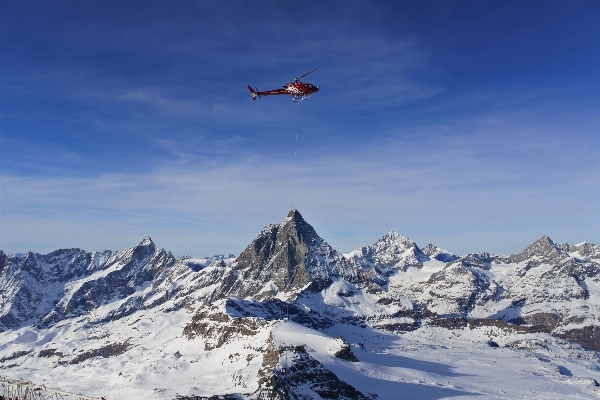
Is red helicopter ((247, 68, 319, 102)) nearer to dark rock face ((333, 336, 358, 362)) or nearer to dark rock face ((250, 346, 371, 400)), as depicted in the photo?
dark rock face ((250, 346, 371, 400))

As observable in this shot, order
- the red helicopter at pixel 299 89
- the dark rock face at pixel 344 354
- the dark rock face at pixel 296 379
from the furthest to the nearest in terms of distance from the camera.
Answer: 1. the dark rock face at pixel 344 354
2. the dark rock face at pixel 296 379
3. the red helicopter at pixel 299 89

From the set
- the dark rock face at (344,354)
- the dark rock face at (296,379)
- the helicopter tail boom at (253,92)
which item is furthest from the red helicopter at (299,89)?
the dark rock face at (344,354)

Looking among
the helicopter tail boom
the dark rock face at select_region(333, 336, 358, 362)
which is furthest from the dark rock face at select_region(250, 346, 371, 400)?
the helicopter tail boom

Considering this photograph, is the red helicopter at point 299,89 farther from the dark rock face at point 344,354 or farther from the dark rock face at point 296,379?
the dark rock face at point 344,354

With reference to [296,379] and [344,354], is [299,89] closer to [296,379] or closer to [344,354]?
[296,379]

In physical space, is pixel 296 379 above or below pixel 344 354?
below

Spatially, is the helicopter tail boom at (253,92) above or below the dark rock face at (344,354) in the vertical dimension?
above

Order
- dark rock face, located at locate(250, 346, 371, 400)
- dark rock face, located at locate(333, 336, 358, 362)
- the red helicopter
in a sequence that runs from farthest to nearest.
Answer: dark rock face, located at locate(333, 336, 358, 362), dark rock face, located at locate(250, 346, 371, 400), the red helicopter

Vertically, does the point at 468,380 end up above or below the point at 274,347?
below

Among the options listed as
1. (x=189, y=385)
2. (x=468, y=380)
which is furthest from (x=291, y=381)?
(x=468, y=380)

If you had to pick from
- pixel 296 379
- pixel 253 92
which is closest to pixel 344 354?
pixel 296 379

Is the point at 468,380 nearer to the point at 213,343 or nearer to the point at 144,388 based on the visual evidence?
the point at 213,343
